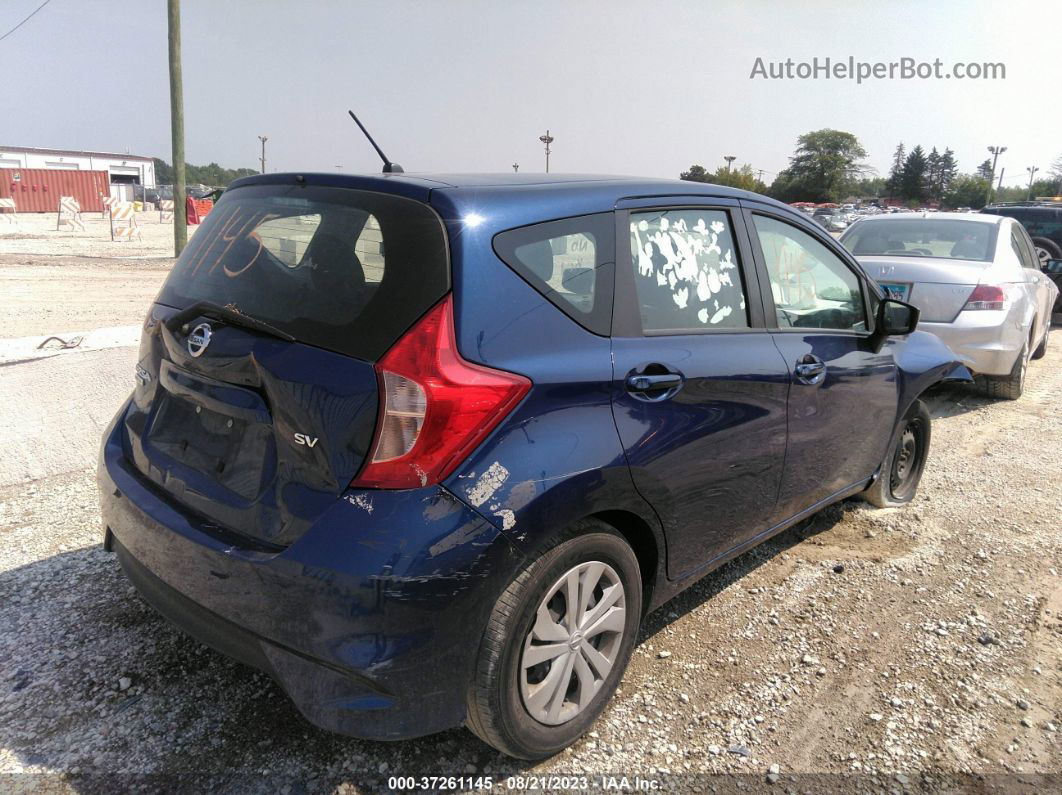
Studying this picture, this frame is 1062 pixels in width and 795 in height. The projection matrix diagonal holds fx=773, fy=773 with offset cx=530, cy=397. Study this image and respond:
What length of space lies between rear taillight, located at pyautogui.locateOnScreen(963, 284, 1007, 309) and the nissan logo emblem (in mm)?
6202

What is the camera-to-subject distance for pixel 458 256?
2102mm

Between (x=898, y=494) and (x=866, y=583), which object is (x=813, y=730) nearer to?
(x=866, y=583)

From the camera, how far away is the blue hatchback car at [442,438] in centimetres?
197

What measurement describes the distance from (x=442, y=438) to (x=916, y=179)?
15687cm

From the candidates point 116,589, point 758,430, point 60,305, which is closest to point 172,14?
point 60,305

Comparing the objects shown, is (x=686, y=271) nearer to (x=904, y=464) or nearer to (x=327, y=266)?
(x=327, y=266)

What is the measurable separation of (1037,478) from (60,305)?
11.4 meters

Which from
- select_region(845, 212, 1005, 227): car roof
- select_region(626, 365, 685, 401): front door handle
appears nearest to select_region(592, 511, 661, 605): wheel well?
select_region(626, 365, 685, 401): front door handle

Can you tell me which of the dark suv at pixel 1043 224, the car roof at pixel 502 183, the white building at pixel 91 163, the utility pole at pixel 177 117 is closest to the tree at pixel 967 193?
the white building at pixel 91 163

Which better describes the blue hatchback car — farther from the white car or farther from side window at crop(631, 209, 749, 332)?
the white car

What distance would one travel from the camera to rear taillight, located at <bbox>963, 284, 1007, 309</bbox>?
6.46m

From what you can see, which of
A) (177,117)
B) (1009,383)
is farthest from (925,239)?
(177,117)

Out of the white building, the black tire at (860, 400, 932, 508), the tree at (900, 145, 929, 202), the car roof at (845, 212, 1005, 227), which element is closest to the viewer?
the black tire at (860, 400, 932, 508)

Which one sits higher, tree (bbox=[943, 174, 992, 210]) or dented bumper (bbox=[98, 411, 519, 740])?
tree (bbox=[943, 174, 992, 210])
